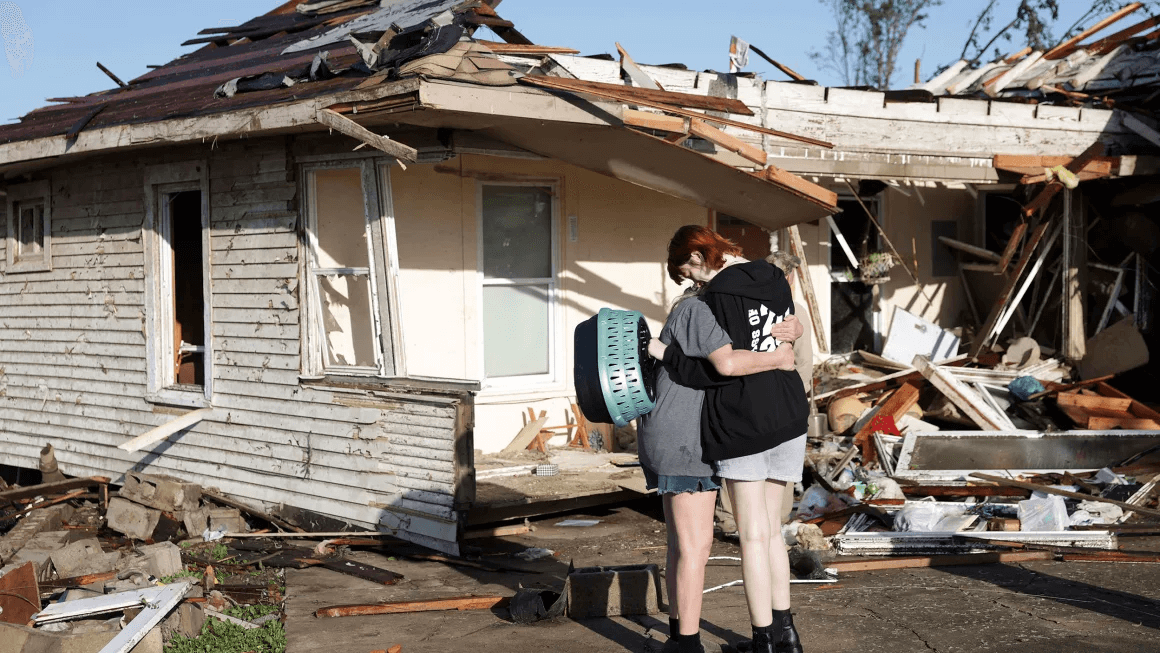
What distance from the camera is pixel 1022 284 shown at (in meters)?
11.9

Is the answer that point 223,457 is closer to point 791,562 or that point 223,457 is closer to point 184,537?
point 184,537

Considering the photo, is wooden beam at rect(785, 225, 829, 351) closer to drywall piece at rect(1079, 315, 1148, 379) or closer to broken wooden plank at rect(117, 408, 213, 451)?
drywall piece at rect(1079, 315, 1148, 379)

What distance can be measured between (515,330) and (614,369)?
5.04 m

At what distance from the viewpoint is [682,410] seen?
Result: 455 centimetres

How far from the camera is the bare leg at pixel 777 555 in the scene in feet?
14.9

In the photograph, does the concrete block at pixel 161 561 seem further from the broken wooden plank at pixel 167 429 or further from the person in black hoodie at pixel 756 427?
the person in black hoodie at pixel 756 427

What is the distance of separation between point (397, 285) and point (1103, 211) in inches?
313

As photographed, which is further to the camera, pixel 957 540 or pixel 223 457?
pixel 223 457

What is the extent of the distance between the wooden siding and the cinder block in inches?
8.9

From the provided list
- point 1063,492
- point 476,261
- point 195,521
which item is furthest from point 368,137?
point 1063,492

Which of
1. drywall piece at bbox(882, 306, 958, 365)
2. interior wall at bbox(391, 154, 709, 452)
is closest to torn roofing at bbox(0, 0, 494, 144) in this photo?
interior wall at bbox(391, 154, 709, 452)

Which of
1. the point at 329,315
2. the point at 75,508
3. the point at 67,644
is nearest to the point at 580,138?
the point at 329,315

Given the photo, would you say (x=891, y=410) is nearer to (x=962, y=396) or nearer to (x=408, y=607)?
(x=962, y=396)

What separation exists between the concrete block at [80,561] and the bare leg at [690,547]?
4.61 m
